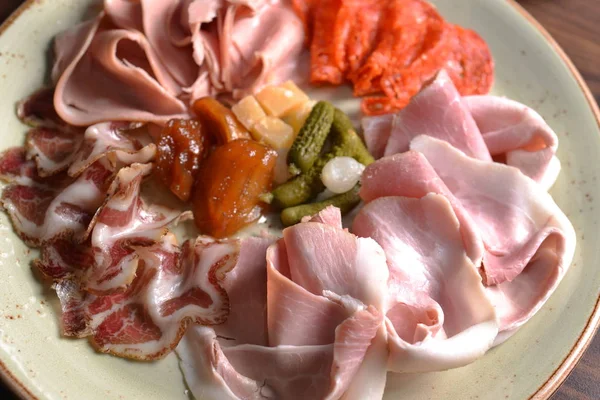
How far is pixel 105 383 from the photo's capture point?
2.48 m

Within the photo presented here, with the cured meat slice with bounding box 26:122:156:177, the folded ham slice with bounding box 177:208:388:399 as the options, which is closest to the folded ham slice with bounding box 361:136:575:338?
the folded ham slice with bounding box 177:208:388:399

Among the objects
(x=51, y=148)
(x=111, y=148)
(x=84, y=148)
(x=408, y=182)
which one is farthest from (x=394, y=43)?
(x=51, y=148)

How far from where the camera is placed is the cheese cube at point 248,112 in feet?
10.8

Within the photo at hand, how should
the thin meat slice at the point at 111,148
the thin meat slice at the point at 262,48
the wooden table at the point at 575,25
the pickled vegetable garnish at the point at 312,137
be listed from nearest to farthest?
the thin meat slice at the point at 111,148, the pickled vegetable garnish at the point at 312,137, the thin meat slice at the point at 262,48, the wooden table at the point at 575,25

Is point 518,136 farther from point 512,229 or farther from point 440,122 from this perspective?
point 512,229

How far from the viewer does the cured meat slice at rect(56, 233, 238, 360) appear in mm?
2574

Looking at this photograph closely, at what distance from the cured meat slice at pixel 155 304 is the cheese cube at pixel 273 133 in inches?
29.6

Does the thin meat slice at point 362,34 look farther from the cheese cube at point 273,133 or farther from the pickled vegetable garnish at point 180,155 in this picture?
the pickled vegetable garnish at point 180,155

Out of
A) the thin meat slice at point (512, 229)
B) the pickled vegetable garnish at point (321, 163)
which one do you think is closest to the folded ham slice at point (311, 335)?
the pickled vegetable garnish at point (321, 163)

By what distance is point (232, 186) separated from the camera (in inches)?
119

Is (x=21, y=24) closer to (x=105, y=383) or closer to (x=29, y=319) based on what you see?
(x=29, y=319)

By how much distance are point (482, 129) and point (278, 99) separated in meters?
1.14

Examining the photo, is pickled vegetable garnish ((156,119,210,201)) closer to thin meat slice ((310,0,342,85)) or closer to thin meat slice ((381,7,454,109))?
thin meat slice ((310,0,342,85))

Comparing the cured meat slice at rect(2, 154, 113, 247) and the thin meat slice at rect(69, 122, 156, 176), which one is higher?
the thin meat slice at rect(69, 122, 156, 176)
